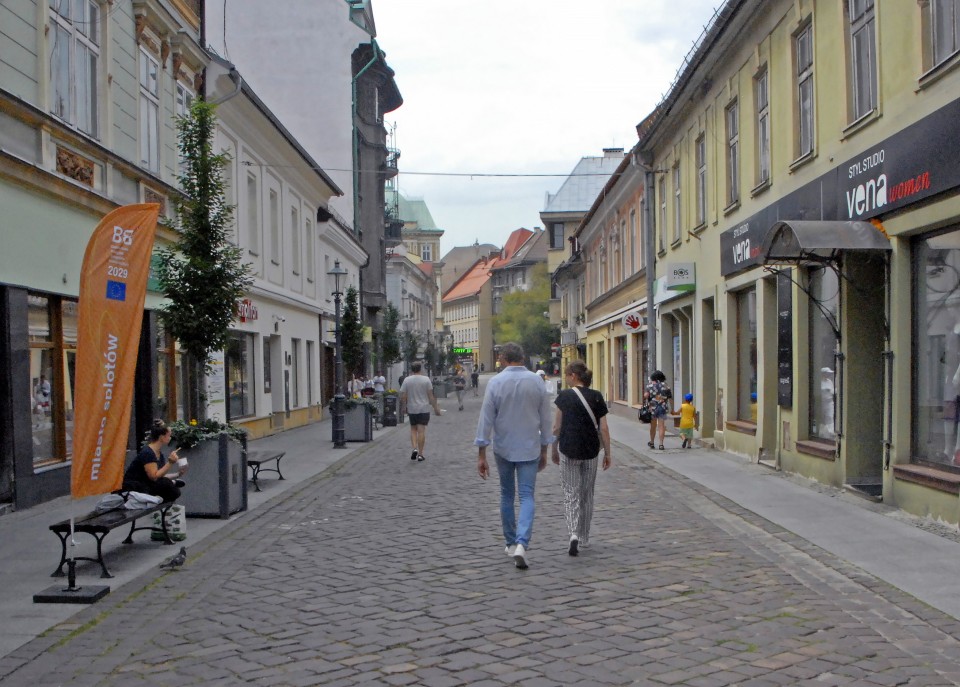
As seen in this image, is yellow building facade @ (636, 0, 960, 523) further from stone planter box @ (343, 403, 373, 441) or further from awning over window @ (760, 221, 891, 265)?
stone planter box @ (343, 403, 373, 441)

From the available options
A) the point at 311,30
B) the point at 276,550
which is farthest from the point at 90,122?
the point at 311,30

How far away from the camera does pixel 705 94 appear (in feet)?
66.1

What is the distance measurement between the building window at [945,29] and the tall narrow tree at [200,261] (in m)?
7.88

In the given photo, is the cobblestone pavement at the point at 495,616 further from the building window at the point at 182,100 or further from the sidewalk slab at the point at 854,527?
the building window at the point at 182,100

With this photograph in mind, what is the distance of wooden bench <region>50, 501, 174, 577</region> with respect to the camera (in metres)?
7.81

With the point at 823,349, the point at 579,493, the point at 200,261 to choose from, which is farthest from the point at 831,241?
the point at 200,261

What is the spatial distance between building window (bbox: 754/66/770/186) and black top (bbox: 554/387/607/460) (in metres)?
8.30

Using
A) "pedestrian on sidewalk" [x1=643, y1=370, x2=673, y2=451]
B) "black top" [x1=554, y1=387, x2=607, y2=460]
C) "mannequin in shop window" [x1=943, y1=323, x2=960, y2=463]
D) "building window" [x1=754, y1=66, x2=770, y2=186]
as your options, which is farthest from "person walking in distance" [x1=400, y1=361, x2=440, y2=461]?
"mannequin in shop window" [x1=943, y1=323, x2=960, y2=463]

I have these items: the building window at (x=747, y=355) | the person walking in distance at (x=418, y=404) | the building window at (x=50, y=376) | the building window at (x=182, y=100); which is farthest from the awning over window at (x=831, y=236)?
the building window at (x=182, y=100)

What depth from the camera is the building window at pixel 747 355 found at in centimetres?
1739

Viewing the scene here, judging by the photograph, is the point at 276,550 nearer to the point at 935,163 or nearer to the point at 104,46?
the point at 935,163

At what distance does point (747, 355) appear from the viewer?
17.9m

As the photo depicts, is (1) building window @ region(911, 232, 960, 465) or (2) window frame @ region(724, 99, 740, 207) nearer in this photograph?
(1) building window @ region(911, 232, 960, 465)

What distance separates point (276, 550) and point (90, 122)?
26.1ft
